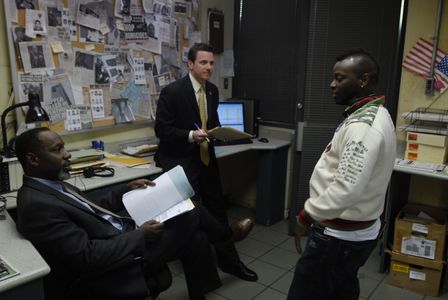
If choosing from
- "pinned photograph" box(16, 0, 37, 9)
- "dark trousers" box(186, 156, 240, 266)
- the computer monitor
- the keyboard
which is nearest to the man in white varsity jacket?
"dark trousers" box(186, 156, 240, 266)

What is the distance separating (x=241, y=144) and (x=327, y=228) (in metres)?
1.83

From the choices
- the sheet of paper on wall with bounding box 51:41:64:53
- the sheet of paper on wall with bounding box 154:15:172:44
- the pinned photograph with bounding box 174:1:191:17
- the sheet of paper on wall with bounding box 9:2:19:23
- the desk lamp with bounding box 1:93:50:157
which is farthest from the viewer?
the pinned photograph with bounding box 174:1:191:17

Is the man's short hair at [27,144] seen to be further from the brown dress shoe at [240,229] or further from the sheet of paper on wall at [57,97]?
the brown dress shoe at [240,229]

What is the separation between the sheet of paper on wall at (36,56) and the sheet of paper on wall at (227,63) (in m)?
1.75

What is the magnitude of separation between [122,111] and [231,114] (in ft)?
3.40

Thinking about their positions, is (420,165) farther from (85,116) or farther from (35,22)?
(35,22)

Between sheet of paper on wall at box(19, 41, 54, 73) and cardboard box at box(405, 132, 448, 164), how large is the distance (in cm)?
236

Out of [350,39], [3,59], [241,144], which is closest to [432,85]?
[350,39]

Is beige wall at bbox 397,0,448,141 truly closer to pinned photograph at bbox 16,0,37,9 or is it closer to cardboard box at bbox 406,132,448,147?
cardboard box at bbox 406,132,448,147

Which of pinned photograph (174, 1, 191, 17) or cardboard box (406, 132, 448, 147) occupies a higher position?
pinned photograph (174, 1, 191, 17)

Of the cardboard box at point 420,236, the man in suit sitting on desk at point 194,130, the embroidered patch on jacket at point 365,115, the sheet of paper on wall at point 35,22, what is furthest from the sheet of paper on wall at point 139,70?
the cardboard box at point 420,236

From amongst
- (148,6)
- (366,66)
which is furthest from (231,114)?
(366,66)

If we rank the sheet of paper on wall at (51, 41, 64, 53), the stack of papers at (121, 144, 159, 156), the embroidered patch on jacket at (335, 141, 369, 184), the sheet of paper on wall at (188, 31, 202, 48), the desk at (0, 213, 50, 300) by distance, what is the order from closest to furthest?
1. the desk at (0, 213, 50, 300)
2. the embroidered patch on jacket at (335, 141, 369, 184)
3. the sheet of paper on wall at (51, 41, 64, 53)
4. the stack of papers at (121, 144, 159, 156)
5. the sheet of paper on wall at (188, 31, 202, 48)

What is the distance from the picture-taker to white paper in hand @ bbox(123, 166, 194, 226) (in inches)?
75.5
